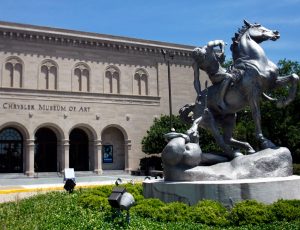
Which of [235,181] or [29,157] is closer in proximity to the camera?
[235,181]

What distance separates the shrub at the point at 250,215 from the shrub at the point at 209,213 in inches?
9.1

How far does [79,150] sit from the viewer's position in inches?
1774

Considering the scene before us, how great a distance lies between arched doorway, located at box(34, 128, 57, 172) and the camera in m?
42.3

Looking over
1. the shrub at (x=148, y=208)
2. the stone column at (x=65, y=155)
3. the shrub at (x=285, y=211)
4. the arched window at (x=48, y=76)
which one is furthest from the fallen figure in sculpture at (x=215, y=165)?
the arched window at (x=48, y=76)

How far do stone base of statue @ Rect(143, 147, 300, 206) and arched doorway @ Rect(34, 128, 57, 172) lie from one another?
32.7 metres

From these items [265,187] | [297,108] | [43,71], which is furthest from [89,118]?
[265,187]

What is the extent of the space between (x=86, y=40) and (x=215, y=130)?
3527 cm

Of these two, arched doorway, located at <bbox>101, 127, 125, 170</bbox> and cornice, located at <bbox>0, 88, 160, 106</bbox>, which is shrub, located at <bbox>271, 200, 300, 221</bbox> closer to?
cornice, located at <bbox>0, 88, 160, 106</bbox>

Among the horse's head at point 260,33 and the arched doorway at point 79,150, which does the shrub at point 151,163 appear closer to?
the arched doorway at point 79,150

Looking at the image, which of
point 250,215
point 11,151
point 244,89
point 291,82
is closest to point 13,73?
point 11,151

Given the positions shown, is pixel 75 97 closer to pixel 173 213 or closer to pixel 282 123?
pixel 282 123

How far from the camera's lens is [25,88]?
40938mm

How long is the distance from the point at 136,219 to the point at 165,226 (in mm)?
909

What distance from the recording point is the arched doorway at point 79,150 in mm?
44469
